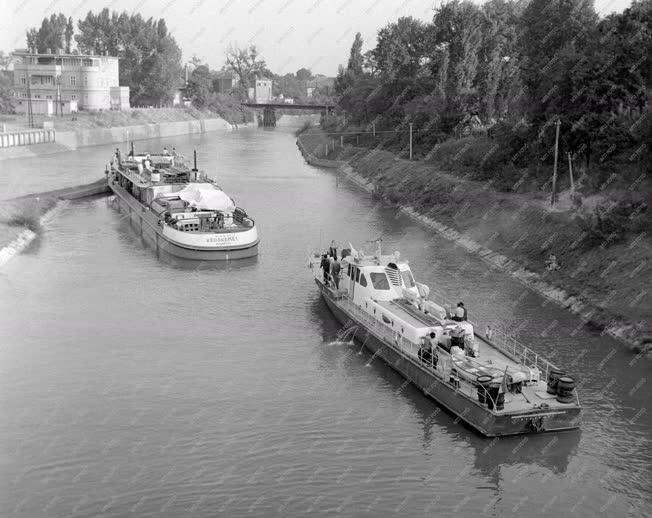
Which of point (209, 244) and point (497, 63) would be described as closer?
point (209, 244)

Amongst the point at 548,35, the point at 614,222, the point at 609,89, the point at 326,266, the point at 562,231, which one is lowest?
the point at 326,266

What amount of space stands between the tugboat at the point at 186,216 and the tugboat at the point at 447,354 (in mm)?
12390

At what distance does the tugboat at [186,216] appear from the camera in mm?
52188

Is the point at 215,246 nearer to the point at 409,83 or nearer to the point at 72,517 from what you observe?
the point at 72,517

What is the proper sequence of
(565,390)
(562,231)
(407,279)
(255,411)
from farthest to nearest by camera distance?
(562,231) < (407,279) < (255,411) < (565,390)

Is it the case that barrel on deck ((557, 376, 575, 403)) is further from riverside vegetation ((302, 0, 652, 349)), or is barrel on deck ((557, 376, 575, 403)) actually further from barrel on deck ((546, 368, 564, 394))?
riverside vegetation ((302, 0, 652, 349))

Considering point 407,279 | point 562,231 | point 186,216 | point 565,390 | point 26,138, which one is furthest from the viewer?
point 26,138

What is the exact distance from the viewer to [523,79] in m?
Result: 72.4

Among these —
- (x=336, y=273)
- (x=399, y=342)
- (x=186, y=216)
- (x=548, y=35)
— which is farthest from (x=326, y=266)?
(x=548, y=35)

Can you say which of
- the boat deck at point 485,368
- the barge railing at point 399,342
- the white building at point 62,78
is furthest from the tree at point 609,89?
the white building at point 62,78

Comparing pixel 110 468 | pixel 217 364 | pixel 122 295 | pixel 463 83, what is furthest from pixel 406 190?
pixel 110 468

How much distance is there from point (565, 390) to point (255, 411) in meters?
11.3

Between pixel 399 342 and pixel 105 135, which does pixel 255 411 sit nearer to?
pixel 399 342

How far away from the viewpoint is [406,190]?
79.1 m
